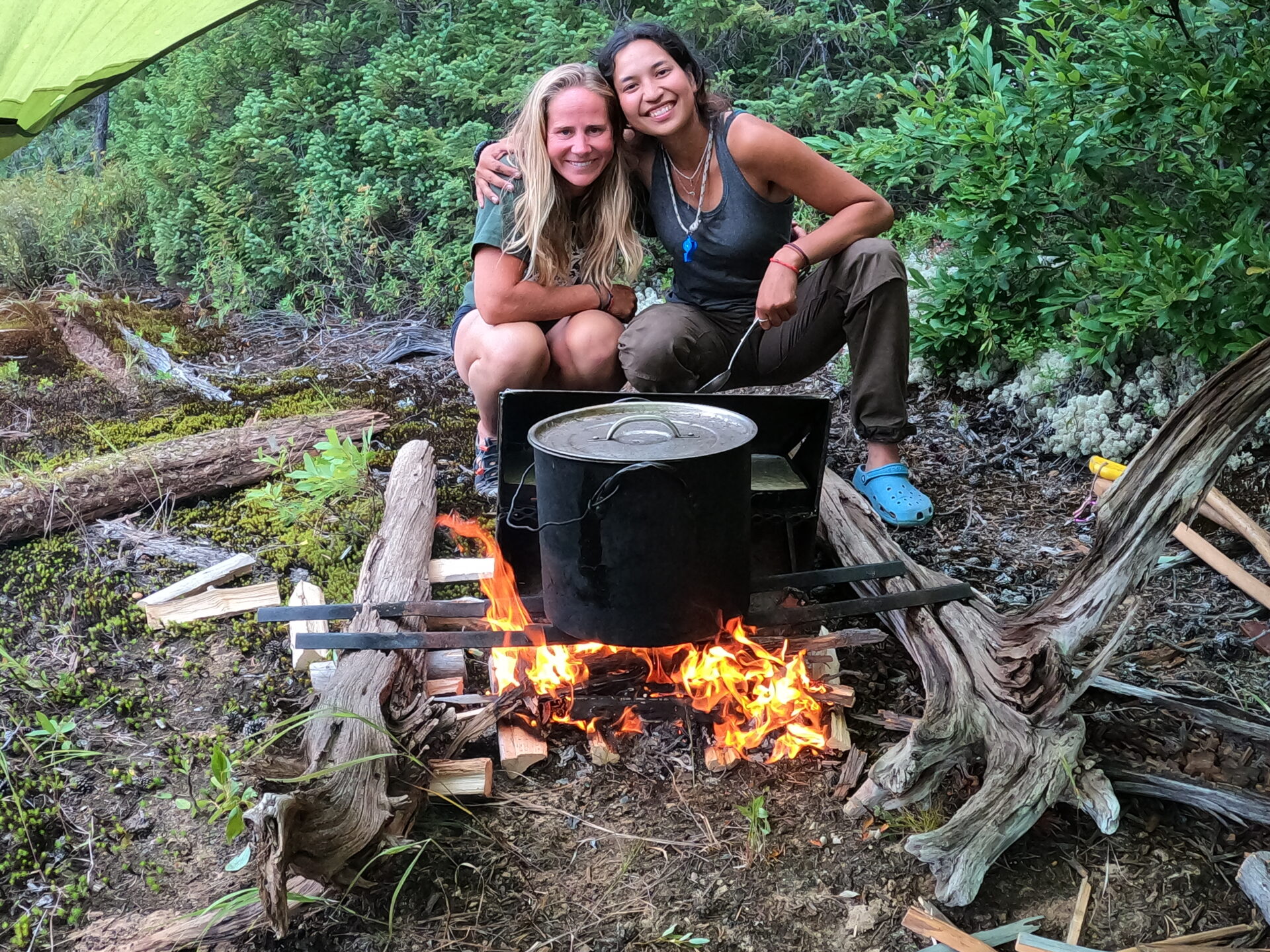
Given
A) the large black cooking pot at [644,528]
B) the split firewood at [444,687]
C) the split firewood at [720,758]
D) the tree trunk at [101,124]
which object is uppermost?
the tree trunk at [101,124]

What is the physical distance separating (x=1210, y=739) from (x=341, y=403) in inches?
154

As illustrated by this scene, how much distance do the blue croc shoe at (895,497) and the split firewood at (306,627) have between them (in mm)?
1883

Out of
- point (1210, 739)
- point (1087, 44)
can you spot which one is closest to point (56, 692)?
point (1210, 739)

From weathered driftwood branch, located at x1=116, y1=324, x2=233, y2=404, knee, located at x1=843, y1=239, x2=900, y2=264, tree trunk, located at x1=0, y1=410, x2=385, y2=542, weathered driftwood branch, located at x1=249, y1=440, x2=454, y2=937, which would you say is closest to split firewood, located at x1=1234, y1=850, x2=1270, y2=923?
weathered driftwood branch, located at x1=249, y1=440, x2=454, y2=937

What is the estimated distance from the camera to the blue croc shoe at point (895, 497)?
132 inches

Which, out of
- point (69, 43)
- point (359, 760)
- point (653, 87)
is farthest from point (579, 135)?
point (69, 43)

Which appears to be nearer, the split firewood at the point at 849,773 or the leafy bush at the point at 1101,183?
the split firewood at the point at 849,773

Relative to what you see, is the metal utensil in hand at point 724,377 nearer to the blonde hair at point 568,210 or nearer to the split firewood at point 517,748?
the blonde hair at point 568,210

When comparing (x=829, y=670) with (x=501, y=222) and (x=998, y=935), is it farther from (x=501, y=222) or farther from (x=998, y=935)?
(x=501, y=222)

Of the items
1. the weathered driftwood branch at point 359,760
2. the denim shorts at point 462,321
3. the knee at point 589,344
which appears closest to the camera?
the weathered driftwood branch at point 359,760

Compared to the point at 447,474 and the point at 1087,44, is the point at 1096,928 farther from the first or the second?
the point at 1087,44

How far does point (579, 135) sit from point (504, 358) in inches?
30.6

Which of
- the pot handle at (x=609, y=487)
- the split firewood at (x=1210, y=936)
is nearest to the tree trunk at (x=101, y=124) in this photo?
the pot handle at (x=609, y=487)

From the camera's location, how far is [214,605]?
9.95 ft
